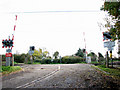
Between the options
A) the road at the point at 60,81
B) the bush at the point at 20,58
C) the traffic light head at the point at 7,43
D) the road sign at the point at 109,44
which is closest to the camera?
the road at the point at 60,81

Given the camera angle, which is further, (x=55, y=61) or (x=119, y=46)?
(x=55, y=61)

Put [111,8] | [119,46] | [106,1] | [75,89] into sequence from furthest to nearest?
[119,46], [106,1], [111,8], [75,89]

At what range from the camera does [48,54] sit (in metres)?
47.2

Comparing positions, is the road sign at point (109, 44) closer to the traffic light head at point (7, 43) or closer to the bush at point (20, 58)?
the traffic light head at point (7, 43)

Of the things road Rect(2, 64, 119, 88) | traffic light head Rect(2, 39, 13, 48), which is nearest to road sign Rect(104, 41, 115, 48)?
road Rect(2, 64, 119, 88)

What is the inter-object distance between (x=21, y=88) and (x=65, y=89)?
224 centimetres

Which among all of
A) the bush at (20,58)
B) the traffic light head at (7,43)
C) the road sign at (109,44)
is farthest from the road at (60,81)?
the bush at (20,58)

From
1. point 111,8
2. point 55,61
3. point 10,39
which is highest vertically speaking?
point 111,8

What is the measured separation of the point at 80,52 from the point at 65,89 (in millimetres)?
47281

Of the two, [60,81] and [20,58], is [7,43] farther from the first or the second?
[20,58]

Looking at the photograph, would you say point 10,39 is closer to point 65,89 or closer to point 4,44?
point 4,44

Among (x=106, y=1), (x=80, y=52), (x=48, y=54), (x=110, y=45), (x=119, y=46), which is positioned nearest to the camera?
(x=106, y=1)

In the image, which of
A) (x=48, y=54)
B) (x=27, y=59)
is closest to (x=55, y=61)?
(x=27, y=59)

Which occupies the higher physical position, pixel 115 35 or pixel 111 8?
pixel 111 8
